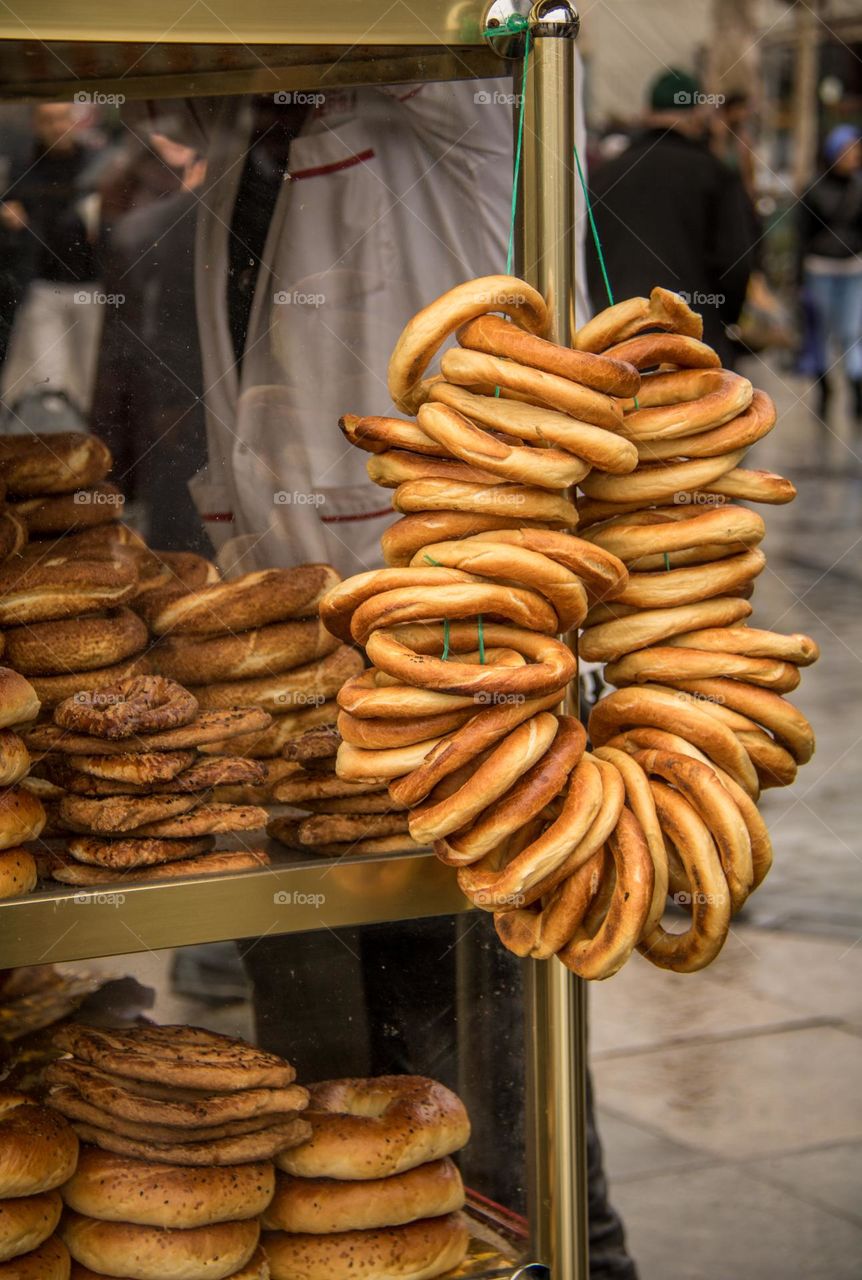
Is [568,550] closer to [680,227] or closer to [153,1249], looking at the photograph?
[153,1249]

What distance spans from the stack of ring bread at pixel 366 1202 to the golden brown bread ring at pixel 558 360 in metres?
0.76

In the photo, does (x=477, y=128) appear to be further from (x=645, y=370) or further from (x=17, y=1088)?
(x=17, y=1088)

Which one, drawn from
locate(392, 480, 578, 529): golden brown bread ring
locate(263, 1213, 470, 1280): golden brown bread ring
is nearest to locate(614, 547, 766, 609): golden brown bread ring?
locate(392, 480, 578, 529): golden brown bread ring

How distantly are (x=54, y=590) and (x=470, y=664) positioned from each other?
1.37 feet

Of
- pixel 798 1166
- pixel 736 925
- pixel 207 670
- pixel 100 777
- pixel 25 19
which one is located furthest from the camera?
pixel 736 925

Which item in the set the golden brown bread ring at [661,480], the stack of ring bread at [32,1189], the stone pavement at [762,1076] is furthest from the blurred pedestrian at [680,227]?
the stack of ring bread at [32,1189]

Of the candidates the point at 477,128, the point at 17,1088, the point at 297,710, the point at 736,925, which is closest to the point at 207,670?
the point at 297,710

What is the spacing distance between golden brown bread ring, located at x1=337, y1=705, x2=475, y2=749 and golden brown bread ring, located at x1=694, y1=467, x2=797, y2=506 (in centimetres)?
32

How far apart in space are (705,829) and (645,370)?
0.44 metres

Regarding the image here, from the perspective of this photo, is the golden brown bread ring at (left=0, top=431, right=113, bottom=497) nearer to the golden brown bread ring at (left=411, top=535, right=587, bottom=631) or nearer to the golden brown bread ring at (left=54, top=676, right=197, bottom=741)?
the golden brown bread ring at (left=54, top=676, right=197, bottom=741)

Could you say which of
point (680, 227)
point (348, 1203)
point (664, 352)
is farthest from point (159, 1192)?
point (680, 227)

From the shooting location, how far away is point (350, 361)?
143cm

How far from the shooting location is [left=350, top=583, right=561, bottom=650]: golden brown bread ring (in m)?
1.07

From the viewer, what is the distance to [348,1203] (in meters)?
1.35
